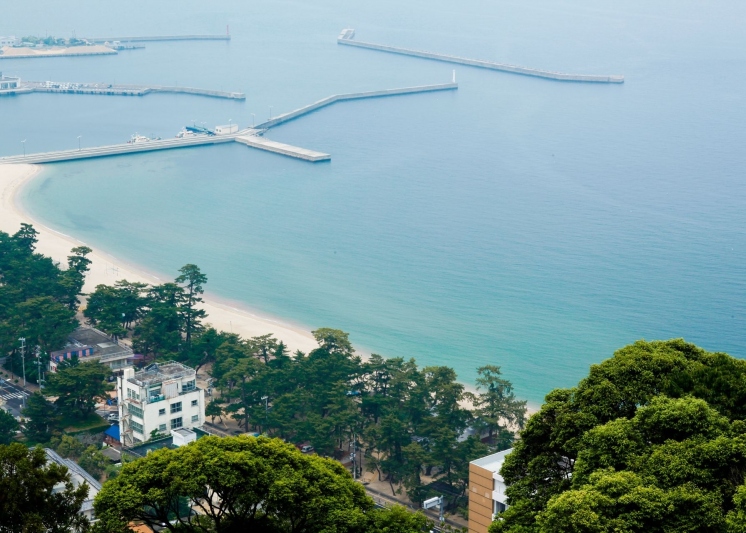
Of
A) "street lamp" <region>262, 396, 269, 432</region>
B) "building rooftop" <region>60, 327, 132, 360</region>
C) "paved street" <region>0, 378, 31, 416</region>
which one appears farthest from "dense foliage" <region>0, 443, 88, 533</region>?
"building rooftop" <region>60, 327, 132, 360</region>

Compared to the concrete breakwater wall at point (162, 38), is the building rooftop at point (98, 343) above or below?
below

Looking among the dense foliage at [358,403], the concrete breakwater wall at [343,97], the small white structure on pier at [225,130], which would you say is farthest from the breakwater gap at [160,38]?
the dense foliage at [358,403]

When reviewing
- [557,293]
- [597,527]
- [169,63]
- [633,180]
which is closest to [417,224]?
[557,293]

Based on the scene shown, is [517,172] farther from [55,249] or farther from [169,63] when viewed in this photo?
[169,63]

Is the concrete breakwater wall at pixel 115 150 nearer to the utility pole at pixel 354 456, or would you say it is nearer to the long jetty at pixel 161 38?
the long jetty at pixel 161 38

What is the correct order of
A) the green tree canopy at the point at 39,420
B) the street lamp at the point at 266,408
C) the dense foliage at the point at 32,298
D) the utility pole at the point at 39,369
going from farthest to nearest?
the dense foliage at the point at 32,298
the utility pole at the point at 39,369
the street lamp at the point at 266,408
the green tree canopy at the point at 39,420

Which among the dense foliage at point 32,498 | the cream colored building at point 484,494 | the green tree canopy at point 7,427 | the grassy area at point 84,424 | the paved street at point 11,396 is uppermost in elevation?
the dense foliage at point 32,498

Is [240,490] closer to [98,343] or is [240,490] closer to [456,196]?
[98,343]
